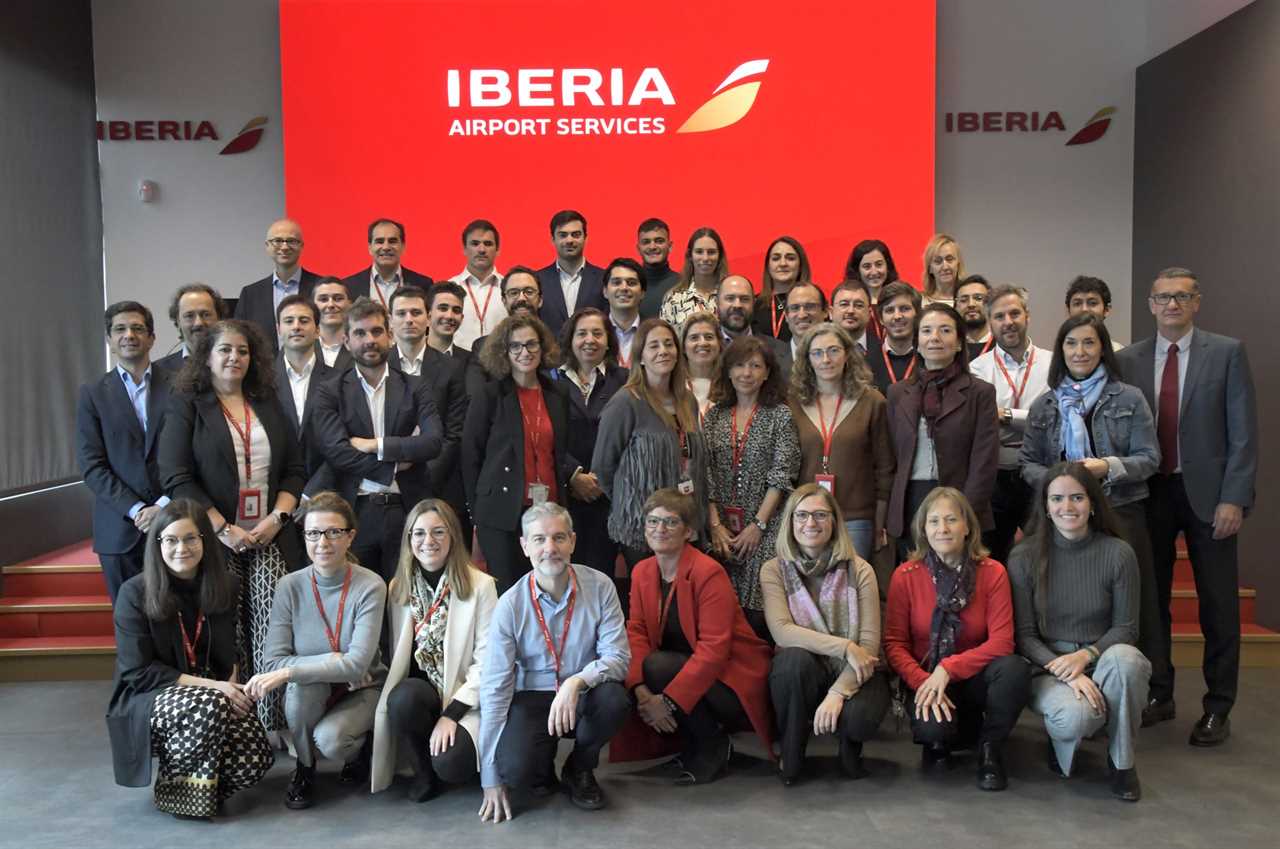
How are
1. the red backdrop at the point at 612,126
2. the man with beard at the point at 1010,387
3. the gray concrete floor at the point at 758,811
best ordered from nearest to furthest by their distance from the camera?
the gray concrete floor at the point at 758,811 → the man with beard at the point at 1010,387 → the red backdrop at the point at 612,126

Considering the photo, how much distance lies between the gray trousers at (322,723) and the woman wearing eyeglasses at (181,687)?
0.13 m

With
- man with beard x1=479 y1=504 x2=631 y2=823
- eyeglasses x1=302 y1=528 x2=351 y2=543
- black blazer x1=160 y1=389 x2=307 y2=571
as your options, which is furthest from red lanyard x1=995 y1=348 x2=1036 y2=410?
black blazer x1=160 y1=389 x2=307 y2=571

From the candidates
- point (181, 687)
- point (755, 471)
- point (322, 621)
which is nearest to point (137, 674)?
point (181, 687)

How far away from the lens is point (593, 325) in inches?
177

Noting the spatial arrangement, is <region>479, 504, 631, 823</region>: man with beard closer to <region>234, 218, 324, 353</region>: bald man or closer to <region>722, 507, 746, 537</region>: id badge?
<region>722, 507, 746, 537</region>: id badge

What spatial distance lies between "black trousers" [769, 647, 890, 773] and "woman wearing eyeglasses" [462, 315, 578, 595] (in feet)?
3.86

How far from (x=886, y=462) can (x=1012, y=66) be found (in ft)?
14.5

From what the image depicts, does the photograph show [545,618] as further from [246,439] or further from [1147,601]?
[1147,601]

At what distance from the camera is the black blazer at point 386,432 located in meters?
4.12

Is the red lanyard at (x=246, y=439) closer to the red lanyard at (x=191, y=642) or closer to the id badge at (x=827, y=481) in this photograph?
the red lanyard at (x=191, y=642)

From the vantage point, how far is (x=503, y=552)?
4238 millimetres

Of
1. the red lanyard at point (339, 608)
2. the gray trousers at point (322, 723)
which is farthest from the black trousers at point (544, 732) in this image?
the red lanyard at point (339, 608)

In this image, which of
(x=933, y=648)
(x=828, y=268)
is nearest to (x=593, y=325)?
(x=933, y=648)

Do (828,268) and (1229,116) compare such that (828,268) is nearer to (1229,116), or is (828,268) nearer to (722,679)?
(1229,116)
